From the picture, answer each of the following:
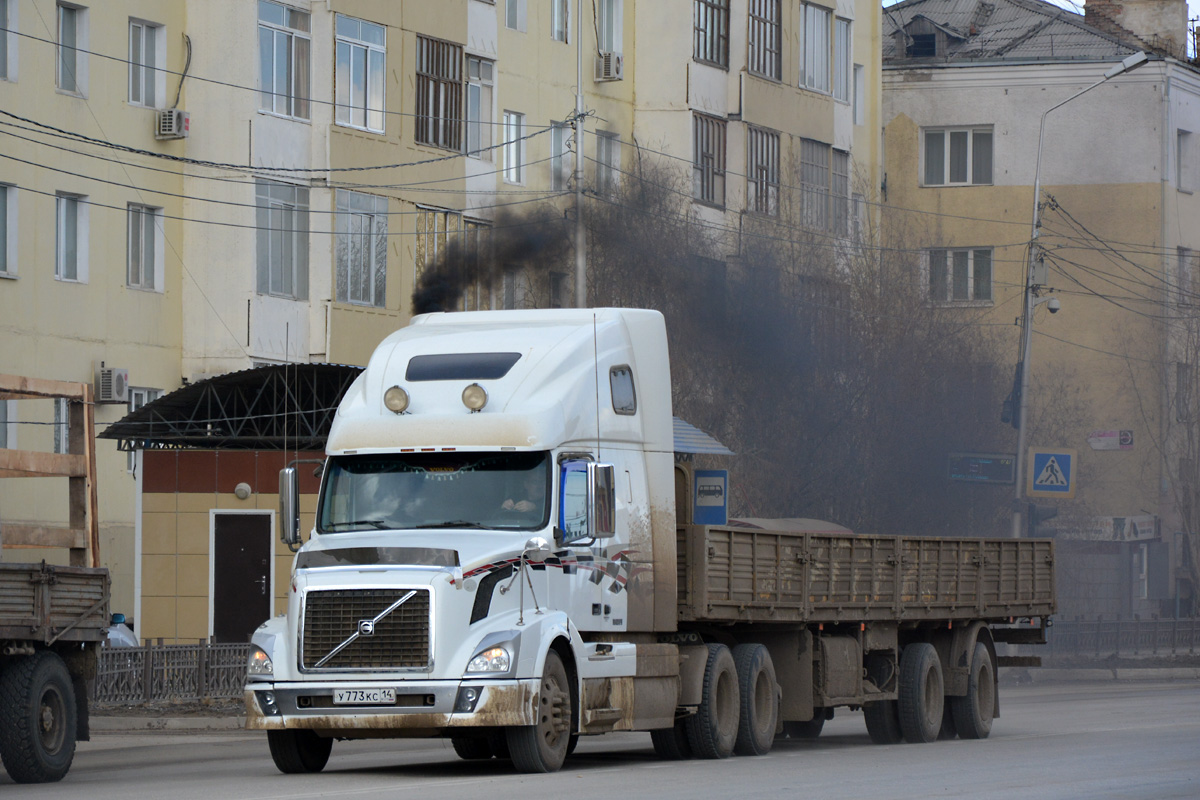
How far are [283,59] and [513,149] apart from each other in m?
6.91

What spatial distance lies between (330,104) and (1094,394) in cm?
2822

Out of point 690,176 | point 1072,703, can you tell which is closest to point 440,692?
point 1072,703

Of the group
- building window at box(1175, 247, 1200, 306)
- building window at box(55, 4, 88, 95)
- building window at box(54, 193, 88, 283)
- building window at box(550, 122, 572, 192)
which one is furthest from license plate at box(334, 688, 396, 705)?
building window at box(1175, 247, 1200, 306)

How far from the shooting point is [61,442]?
3144cm

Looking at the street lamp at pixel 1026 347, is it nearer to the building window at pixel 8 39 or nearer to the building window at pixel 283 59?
the building window at pixel 283 59

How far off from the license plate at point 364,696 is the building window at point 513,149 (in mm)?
25938

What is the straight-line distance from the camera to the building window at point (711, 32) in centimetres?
4347

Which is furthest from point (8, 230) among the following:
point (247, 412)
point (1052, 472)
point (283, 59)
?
point (1052, 472)

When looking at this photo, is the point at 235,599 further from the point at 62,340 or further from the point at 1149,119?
the point at 1149,119

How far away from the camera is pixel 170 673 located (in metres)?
24.8

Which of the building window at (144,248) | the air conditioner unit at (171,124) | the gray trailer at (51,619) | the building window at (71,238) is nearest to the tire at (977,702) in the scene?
the gray trailer at (51,619)

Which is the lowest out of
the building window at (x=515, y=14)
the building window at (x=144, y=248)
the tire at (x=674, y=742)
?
the tire at (x=674, y=742)

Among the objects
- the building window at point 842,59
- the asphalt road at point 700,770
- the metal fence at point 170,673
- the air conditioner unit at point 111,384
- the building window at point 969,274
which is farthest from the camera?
the building window at point 969,274

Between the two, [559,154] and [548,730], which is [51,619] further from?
[559,154]
